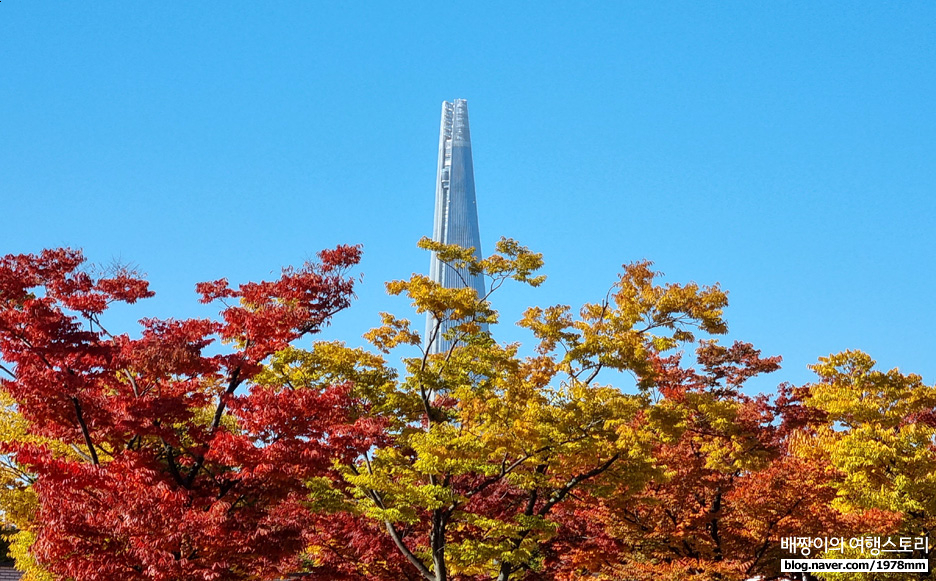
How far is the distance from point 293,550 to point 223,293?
5.30m

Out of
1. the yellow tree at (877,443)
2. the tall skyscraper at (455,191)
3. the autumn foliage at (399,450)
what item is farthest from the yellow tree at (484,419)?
the tall skyscraper at (455,191)

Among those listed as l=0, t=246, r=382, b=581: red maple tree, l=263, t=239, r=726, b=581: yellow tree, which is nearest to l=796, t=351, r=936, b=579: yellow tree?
l=263, t=239, r=726, b=581: yellow tree

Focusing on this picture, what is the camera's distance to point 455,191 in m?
148

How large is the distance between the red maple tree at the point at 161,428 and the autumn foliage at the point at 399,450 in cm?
4

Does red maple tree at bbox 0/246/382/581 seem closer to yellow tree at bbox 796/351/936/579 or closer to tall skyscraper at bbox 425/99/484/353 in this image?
yellow tree at bbox 796/351/936/579

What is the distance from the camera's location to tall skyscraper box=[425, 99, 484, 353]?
14300cm

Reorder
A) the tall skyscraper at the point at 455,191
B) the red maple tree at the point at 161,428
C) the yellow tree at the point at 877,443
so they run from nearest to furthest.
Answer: the red maple tree at the point at 161,428 → the yellow tree at the point at 877,443 → the tall skyscraper at the point at 455,191

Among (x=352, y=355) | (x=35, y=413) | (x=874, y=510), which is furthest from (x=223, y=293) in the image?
(x=874, y=510)

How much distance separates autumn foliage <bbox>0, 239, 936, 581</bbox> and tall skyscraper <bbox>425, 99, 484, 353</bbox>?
116048 mm

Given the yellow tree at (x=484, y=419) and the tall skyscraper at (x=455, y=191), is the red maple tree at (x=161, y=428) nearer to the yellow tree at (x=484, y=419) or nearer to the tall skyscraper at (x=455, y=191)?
the yellow tree at (x=484, y=419)

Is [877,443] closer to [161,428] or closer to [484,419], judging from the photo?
[484,419]

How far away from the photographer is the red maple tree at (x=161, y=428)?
42.5 ft

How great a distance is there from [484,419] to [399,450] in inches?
101

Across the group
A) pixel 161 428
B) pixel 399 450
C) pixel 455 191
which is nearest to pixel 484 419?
pixel 399 450
